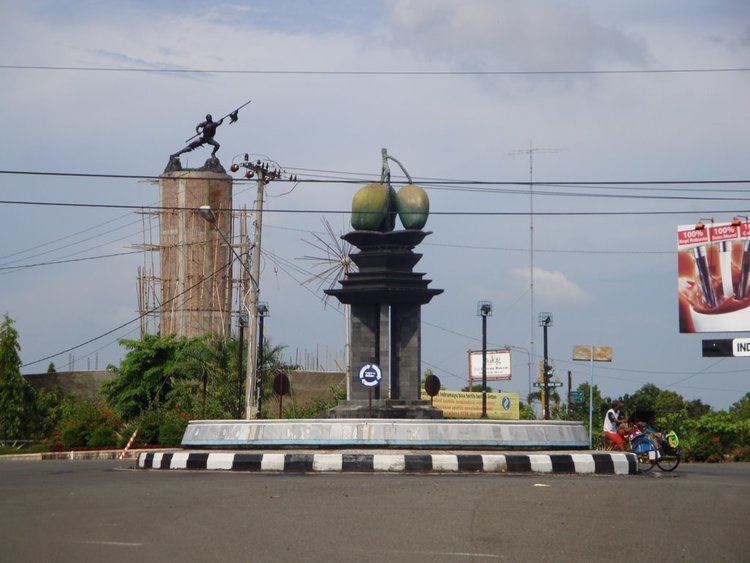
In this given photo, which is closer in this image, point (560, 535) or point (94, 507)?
point (560, 535)

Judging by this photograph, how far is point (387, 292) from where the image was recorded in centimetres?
2634

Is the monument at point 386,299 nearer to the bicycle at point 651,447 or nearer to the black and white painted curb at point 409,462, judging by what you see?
the bicycle at point 651,447

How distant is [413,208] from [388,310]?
8.43 ft

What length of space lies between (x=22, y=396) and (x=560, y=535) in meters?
39.1

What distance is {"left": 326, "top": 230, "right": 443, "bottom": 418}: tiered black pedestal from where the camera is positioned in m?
26.5

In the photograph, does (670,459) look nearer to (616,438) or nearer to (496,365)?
(616,438)

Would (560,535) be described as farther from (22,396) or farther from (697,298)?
(22,396)

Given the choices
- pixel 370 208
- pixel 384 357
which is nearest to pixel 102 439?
pixel 384 357

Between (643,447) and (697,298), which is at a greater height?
(697,298)

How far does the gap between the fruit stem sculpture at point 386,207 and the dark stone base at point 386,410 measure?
4.34 metres

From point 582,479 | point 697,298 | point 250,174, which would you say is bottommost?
point 582,479

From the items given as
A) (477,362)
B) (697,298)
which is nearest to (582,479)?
(697,298)

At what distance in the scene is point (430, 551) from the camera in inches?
342

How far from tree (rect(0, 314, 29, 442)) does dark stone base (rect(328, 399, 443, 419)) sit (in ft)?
76.0
